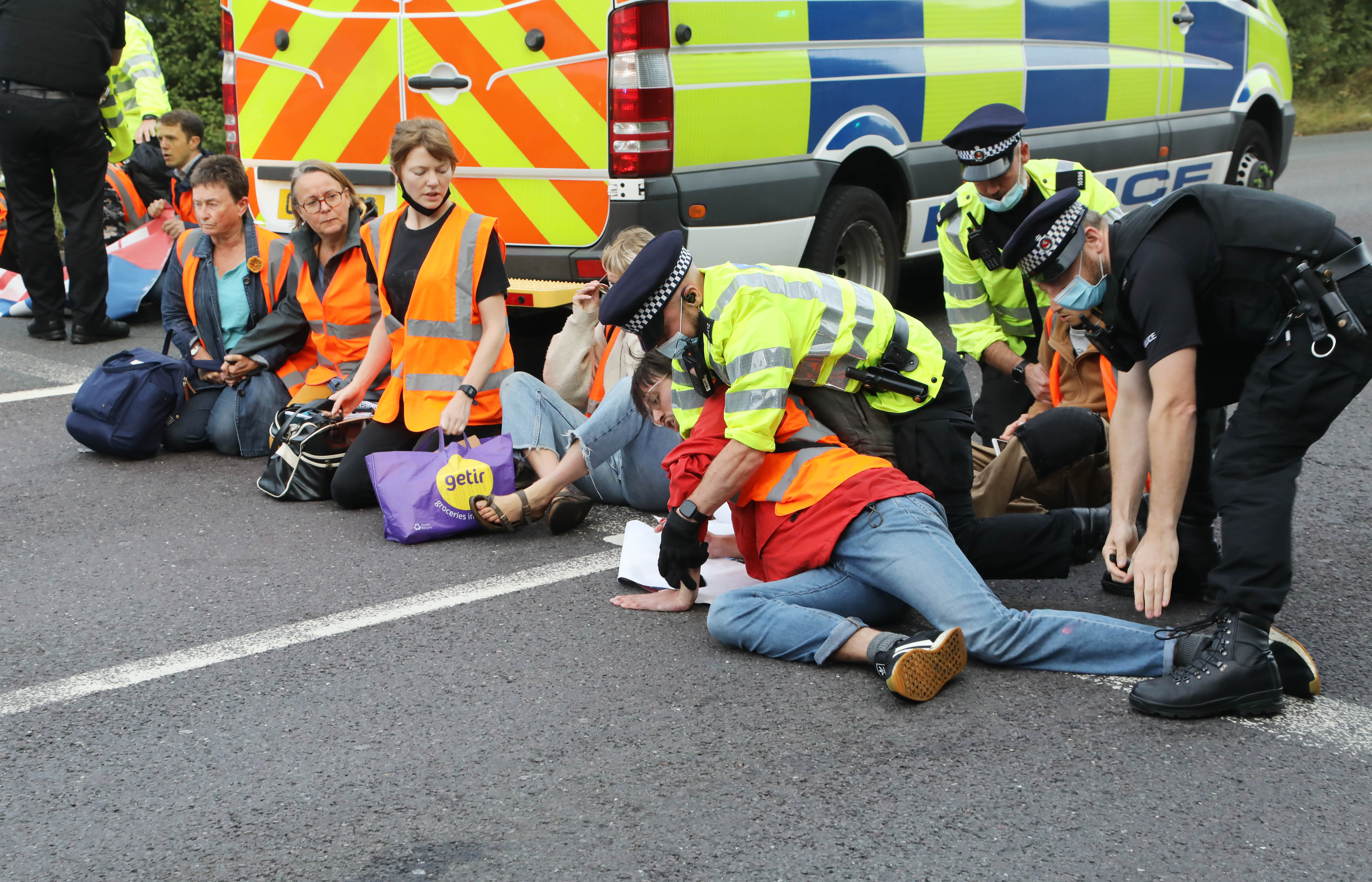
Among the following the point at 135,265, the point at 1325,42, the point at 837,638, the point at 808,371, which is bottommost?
the point at 837,638

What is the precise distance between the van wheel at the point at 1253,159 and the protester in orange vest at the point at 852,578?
6380 millimetres

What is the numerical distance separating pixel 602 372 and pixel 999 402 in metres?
1.47

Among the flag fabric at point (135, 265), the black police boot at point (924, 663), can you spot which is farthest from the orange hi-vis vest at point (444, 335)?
the flag fabric at point (135, 265)

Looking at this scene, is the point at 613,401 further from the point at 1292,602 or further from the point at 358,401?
the point at 1292,602

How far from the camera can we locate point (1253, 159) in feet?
29.6

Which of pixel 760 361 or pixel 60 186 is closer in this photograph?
pixel 760 361

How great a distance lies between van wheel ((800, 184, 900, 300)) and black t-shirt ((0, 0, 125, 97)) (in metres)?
4.18

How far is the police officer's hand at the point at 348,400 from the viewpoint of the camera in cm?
520

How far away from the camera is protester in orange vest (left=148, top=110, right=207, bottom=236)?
7848mm

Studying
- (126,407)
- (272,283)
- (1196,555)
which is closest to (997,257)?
(1196,555)

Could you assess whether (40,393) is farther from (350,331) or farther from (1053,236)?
(1053,236)

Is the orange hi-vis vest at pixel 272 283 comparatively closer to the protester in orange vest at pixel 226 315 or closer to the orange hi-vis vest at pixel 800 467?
the protester in orange vest at pixel 226 315

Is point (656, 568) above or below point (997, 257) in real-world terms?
below

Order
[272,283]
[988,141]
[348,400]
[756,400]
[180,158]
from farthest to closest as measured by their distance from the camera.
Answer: [180,158], [272,283], [348,400], [988,141], [756,400]
